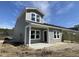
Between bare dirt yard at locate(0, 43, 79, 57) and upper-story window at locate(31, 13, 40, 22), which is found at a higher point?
upper-story window at locate(31, 13, 40, 22)

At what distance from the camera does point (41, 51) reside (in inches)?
424

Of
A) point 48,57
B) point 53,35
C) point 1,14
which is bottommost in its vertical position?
point 48,57

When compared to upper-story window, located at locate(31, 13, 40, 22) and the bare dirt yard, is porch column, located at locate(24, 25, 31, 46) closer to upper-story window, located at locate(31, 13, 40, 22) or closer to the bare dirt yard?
the bare dirt yard

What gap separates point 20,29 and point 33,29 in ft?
1.73

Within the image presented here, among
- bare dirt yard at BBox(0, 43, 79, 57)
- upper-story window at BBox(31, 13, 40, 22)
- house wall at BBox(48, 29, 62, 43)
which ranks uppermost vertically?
upper-story window at BBox(31, 13, 40, 22)

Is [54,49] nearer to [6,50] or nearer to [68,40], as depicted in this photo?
[68,40]

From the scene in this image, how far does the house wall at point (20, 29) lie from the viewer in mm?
10867

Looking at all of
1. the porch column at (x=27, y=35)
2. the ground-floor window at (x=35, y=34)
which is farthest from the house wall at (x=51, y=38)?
the porch column at (x=27, y=35)

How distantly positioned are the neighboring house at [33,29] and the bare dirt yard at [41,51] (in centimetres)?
30

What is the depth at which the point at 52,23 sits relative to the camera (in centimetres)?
1094

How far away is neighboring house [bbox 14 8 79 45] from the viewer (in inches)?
429

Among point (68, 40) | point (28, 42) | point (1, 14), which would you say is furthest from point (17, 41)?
point (68, 40)

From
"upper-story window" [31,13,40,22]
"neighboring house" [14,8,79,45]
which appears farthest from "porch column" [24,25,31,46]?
"upper-story window" [31,13,40,22]

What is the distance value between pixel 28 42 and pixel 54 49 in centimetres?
107
